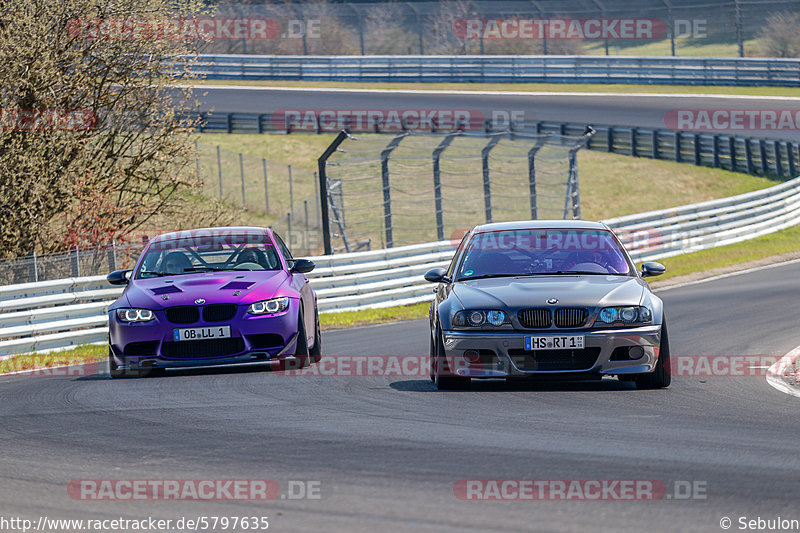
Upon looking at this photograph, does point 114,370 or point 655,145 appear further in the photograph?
point 655,145

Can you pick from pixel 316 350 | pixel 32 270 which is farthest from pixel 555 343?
pixel 32 270

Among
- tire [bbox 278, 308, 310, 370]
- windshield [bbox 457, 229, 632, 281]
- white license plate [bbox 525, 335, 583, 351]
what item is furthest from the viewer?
tire [bbox 278, 308, 310, 370]

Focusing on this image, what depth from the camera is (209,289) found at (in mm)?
11328

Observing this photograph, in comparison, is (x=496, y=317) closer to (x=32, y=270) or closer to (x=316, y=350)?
(x=316, y=350)

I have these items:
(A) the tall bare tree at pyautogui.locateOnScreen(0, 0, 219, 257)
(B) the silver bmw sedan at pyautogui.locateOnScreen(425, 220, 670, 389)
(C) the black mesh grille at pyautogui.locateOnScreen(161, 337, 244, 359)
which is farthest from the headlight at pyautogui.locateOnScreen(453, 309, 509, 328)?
(A) the tall bare tree at pyautogui.locateOnScreen(0, 0, 219, 257)

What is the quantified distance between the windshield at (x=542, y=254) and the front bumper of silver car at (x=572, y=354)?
1092 mm

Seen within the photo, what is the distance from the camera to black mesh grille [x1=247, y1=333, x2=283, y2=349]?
37.0 ft

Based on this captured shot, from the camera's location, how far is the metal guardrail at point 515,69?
4506 centimetres

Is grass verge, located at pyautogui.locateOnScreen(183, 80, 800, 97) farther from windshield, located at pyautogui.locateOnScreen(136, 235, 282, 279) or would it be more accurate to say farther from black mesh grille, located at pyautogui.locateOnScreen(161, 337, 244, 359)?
black mesh grille, located at pyautogui.locateOnScreen(161, 337, 244, 359)

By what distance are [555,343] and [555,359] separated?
0.13m

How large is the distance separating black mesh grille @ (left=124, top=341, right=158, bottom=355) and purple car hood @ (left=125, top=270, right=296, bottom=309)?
0.35 meters
